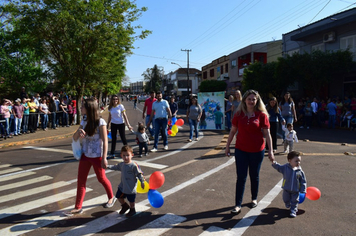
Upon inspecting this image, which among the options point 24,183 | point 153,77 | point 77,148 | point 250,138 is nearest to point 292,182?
point 250,138

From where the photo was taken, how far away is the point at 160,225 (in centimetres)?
408

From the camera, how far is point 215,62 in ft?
195

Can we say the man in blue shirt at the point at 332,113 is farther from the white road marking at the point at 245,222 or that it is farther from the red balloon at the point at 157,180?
the red balloon at the point at 157,180

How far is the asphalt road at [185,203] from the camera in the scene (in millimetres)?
3975

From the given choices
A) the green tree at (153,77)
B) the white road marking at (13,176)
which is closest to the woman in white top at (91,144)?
the white road marking at (13,176)

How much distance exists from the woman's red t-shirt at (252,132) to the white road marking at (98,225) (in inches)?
78.6

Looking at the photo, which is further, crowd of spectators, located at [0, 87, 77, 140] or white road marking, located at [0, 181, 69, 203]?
crowd of spectators, located at [0, 87, 77, 140]

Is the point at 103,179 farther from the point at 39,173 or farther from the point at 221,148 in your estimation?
the point at 221,148

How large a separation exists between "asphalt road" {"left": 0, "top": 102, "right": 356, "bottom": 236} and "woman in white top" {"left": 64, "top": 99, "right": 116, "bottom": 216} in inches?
17.4

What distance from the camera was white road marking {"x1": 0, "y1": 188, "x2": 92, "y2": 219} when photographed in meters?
4.64

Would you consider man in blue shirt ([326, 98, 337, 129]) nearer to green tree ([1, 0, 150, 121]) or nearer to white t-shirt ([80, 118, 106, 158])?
green tree ([1, 0, 150, 121])

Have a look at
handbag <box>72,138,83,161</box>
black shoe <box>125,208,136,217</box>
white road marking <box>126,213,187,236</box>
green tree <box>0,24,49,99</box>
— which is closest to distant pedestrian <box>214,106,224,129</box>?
white road marking <box>126,213,187,236</box>

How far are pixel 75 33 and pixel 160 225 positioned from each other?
15.6 m

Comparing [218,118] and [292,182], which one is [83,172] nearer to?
[292,182]
